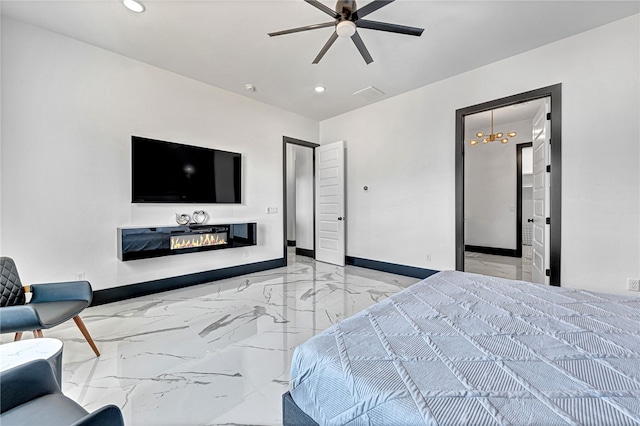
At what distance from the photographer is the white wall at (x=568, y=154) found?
261 cm

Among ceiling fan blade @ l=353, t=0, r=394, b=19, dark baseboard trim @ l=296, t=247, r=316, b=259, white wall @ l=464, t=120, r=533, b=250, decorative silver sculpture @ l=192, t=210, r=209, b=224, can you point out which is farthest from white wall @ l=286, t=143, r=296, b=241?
ceiling fan blade @ l=353, t=0, r=394, b=19

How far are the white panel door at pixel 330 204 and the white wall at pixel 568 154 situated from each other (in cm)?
74

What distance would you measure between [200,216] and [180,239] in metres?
0.44

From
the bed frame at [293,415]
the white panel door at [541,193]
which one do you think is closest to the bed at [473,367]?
the bed frame at [293,415]

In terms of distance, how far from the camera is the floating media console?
308 cm

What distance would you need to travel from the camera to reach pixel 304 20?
8.39ft

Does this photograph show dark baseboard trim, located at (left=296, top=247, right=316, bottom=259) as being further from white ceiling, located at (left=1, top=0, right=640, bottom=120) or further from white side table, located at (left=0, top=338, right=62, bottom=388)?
white side table, located at (left=0, top=338, right=62, bottom=388)

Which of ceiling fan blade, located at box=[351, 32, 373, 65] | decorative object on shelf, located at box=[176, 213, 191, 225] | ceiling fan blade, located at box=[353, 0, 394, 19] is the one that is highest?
ceiling fan blade, located at box=[353, 0, 394, 19]

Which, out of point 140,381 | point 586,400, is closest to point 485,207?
point 586,400

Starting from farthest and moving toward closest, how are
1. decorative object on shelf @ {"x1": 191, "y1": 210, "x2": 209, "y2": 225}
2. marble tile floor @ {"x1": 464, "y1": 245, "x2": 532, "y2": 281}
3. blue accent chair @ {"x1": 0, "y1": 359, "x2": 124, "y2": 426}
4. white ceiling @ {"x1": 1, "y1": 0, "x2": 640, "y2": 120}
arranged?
marble tile floor @ {"x1": 464, "y1": 245, "x2": 532, "y2": 281}, decorative object on shelf @ {"x1": 191, "y1": 210, "x2": 209, "y2": 225}, white ceiling @ {"x1": 1, "y1": 0, "x2": 640, "y2": 120}, blue accent chair @ {"x1": 0, "y1": 359, "x2": 124, "y2": 426}

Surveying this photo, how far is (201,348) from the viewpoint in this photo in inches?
81.4

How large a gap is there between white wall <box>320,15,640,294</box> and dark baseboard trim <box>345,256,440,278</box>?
94 mm

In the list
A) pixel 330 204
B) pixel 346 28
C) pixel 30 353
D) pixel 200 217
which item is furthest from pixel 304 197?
pixel 30 353

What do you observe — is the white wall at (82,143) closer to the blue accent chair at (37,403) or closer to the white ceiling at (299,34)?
the white ceiling at (299,34)
